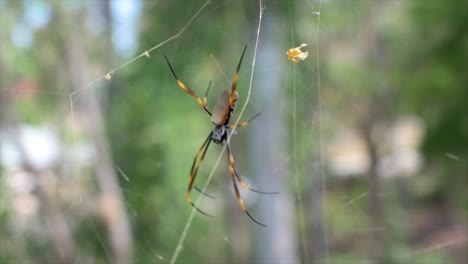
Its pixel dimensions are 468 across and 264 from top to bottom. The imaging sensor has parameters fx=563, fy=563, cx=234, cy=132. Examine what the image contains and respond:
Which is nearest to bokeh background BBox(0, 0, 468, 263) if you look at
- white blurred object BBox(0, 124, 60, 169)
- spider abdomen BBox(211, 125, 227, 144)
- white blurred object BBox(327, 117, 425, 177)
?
white blurred object BBox(0, 124, 60, 169)

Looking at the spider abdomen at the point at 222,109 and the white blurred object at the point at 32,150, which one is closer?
the spider abdomen at the point at 222,109

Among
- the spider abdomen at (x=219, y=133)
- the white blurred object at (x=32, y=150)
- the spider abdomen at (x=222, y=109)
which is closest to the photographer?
the spider abdomen at (x=222, y=109)

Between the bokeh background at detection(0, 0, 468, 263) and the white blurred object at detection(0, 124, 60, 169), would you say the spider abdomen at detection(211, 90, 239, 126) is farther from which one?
the white blurred object at detection(0, 124, 60, 169)

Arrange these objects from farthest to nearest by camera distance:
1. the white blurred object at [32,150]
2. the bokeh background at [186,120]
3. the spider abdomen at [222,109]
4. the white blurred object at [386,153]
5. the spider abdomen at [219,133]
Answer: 1. the white blurred object at [386,153]
2. the white blurred object at [32,150]
3. the bokeh background at [186,120]
4. the spider abdomen at [219,133]
5. the spider abdomen at [222,109]

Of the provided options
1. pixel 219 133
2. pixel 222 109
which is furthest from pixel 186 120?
pixel 222 109

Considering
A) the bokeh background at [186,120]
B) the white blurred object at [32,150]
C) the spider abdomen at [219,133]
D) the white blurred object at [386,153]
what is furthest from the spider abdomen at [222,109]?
the white blurred object at [386,153]

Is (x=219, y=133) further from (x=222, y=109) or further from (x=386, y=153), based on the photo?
(x=386, y=153)

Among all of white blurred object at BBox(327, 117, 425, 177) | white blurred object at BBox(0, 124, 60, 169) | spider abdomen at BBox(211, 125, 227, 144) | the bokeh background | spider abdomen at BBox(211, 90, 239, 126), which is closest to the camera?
spider abdomen at BBox(211, 90, 239, 126)

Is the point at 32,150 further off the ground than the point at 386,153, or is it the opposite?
the point at 32,150

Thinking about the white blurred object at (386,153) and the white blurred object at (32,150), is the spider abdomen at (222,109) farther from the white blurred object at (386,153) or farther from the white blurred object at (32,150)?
the white blurred object at (386,153)

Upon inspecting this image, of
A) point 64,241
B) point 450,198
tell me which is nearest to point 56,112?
point 64,241
